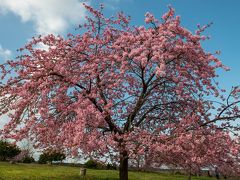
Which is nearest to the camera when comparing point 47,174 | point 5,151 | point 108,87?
point 108,87

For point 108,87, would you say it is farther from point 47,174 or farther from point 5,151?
point 5,151

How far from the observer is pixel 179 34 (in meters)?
18.8

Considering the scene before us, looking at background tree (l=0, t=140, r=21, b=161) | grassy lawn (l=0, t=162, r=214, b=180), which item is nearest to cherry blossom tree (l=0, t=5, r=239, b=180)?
grassy lawn (l=0, t=162, r=214, b=180)

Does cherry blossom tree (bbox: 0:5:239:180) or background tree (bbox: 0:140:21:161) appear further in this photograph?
background tree (bbox: 0:140:21:161)

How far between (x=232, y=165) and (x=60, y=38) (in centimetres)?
1200

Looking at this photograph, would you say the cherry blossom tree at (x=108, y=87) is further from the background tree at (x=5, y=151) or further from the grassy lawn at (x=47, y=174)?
the background tree at (x=5, y=151)

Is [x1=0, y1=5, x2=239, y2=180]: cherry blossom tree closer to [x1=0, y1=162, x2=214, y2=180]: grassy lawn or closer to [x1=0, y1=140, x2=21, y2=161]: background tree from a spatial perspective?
[x1=0, y1=162, x2=214, y2=180]: grassy lawn

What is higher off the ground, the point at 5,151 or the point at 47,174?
the point at 5,151

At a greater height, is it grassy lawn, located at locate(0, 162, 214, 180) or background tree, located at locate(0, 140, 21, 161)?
background tree, located at locate(0, 140, 21, 161)

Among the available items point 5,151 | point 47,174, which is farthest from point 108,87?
point 5,151

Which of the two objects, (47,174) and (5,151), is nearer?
(47,174)

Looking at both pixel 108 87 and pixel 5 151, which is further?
pixel 5 151

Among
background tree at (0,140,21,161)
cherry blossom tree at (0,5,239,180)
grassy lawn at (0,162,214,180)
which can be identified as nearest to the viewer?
cherry blossom tree at (0,5,239,180)

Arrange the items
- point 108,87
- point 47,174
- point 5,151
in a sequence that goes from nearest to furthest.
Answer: point 108,87 → point 47,174 → point 5,151
